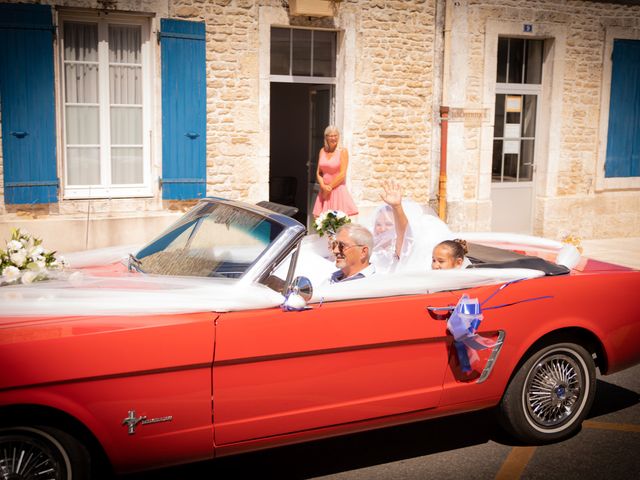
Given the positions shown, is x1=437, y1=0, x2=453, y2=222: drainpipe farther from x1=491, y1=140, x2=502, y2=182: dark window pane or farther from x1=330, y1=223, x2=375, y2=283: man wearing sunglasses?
x1=330, y1=223, x2=375, y2=283: man wearing sunglasses

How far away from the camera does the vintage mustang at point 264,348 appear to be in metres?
3.38

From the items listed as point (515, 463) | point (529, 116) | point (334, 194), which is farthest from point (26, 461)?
point (529, 116)

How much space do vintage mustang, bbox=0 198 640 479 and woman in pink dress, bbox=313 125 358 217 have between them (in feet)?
17.7

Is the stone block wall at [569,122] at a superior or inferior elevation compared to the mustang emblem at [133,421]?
superior

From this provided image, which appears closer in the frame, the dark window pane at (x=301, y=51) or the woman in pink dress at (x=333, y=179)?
the woman in pink dress at (x=333, y=179)

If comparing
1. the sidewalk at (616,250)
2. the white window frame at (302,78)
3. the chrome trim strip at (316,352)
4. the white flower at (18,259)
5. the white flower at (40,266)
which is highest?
the white window frame at (302,78)

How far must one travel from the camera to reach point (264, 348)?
371cm

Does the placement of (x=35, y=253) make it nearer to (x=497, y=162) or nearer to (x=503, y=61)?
(x=497, y=162)

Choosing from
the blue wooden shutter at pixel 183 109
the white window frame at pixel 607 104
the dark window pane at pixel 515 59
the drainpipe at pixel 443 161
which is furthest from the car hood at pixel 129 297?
the white window frame at pixel 607 104

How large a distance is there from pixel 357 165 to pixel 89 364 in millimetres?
8451

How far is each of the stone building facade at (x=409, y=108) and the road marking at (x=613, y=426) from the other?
21.4 ft

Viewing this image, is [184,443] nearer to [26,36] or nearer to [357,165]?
[26,36]

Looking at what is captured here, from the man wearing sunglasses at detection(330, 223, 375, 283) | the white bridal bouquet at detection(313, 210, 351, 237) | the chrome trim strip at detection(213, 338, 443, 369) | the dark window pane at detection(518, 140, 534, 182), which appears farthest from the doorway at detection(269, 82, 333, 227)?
the chrome trim strip at detection(213, 338, 443, 369)

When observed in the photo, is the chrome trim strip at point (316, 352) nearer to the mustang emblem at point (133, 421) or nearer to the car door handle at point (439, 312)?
the car door handle at point (439, 312)
